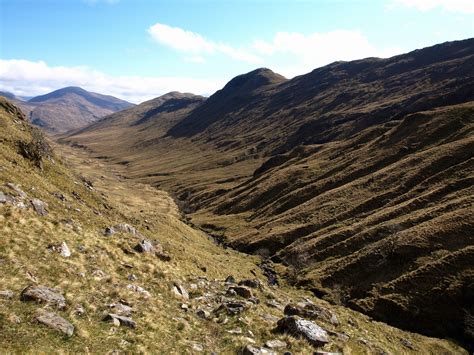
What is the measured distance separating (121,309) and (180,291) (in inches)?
278

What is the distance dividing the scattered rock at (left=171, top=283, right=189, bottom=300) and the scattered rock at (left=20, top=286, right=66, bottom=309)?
8.75m

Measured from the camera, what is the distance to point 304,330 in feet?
71.2

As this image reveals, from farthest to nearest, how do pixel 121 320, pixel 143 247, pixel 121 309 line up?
pixel 143 247 < pixel 121 309 < pixel 121 320

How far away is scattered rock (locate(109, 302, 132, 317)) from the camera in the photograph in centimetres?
1933

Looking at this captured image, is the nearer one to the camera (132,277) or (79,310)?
(79,310)

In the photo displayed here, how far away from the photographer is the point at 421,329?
44344mm

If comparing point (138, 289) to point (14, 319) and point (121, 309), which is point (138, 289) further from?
point (14, 319)

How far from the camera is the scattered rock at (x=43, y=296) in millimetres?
17219

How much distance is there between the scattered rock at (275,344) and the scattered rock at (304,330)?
1.32m

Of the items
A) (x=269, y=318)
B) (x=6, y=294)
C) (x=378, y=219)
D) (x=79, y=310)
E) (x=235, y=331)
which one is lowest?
(x=378, y=219)

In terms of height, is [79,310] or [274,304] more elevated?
[79,310]

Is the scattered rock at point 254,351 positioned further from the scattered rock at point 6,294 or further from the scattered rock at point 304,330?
the scattered rock at point 6,294

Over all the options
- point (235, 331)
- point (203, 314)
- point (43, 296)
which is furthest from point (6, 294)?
point (235, 331)

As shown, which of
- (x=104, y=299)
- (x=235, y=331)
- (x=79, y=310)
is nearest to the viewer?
(x=79, y=310)
